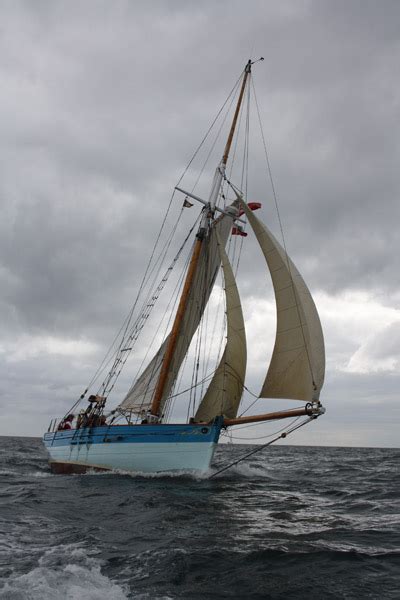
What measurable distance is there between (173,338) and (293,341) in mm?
8687

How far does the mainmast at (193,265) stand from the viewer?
26.7 m

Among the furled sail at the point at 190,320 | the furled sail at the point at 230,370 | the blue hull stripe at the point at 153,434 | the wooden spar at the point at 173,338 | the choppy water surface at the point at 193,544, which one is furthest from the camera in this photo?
the furled sail at the point at 190,320

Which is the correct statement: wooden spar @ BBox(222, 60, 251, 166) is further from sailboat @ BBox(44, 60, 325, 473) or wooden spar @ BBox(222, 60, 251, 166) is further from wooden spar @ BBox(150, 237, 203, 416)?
wooden spar @ BBox(150, 237, 203, 416)

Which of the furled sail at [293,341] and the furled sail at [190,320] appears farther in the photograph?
the furled sail at [190,320]

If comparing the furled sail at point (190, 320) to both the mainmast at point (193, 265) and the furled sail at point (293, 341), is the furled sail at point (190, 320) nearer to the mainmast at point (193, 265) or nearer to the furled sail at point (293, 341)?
the mainmast at point (193, 265)

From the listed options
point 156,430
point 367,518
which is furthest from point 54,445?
point 367,518

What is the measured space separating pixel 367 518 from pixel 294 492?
6515 mm

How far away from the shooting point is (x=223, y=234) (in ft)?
100

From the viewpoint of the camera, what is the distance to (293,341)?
20359mm

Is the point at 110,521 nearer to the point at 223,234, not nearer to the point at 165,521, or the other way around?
the point at 165,521

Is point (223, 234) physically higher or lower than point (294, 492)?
higher

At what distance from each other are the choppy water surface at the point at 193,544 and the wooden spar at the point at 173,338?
21.2ft

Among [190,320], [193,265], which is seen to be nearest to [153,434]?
[190,320]

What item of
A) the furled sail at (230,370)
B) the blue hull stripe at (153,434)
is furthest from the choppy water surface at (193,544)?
the furled sail at (230,370)
